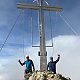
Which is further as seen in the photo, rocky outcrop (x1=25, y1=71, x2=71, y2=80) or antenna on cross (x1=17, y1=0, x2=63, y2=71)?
antenna on cross (x1=17, y1=0, x2=63, y2=71)

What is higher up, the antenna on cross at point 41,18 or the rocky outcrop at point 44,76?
the antenna on cross at point 41,18

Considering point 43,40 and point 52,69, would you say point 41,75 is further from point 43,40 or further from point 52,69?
point 43,40

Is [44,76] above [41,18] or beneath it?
beneath

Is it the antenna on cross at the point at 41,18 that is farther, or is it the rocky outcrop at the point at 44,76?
the antenna on cross at the point at 41,18

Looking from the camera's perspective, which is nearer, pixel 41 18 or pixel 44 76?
pixel 44 76

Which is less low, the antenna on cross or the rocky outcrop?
the antenna on cross

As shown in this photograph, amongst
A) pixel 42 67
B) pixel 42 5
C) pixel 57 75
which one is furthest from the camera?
pixel 42 5

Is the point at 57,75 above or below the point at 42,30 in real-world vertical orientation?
below

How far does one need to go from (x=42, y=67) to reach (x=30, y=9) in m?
7.06

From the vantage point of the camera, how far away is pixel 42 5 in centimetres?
3369

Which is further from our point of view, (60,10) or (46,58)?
(60,10)

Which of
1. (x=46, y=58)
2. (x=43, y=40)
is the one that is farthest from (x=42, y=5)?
(x=46, y=58)

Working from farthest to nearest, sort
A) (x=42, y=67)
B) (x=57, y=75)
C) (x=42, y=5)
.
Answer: (x=42, y=5), (x=42, y=67), (x=57, y=75)

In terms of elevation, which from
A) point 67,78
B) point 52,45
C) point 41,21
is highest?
point 41,21
